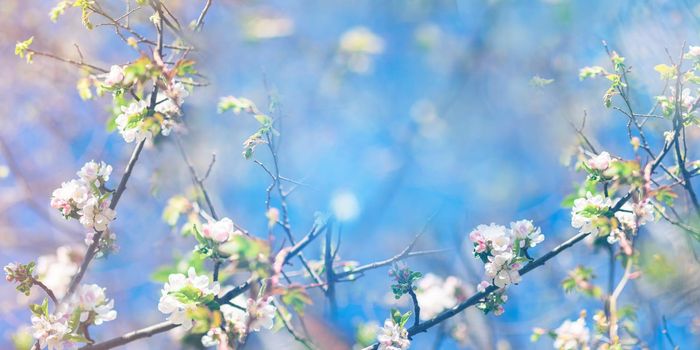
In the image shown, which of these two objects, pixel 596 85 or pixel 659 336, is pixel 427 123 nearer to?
pixel 596 85

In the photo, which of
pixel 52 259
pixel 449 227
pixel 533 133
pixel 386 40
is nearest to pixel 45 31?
pixel 52 259

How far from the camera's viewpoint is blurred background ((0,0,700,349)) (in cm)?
273

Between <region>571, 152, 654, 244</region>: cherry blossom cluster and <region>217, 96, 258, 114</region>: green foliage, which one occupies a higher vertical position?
<region>217, 96, 258, 114</region>: green foliage

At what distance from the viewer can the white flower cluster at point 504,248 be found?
1.47 m

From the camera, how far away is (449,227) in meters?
2.72

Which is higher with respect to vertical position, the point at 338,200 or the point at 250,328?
the point at 338,200

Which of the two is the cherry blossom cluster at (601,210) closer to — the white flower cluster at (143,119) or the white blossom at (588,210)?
the white blossom at (588,210)

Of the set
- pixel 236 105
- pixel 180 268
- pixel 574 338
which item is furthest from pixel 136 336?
pixel 574 338

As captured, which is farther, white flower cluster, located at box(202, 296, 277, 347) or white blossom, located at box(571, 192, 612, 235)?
white blossom, located at box(571, 192, 612, 235)

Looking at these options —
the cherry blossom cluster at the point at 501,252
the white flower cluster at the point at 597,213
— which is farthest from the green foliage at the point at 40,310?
the white flower cluster at the point at 597,213

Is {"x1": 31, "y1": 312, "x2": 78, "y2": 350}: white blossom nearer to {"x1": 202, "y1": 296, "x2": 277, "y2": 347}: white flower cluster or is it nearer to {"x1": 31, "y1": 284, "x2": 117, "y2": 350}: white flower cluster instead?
{"x1": 31, "y1": 284, "x2": 117, "y2": 350}: white flower cluster

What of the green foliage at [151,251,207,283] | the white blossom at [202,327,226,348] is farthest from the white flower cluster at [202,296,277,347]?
the green foliage at [151,251,207,283]

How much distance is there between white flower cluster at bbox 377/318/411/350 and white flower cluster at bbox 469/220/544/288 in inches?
10.6

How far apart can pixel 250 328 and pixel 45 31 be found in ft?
8.21
